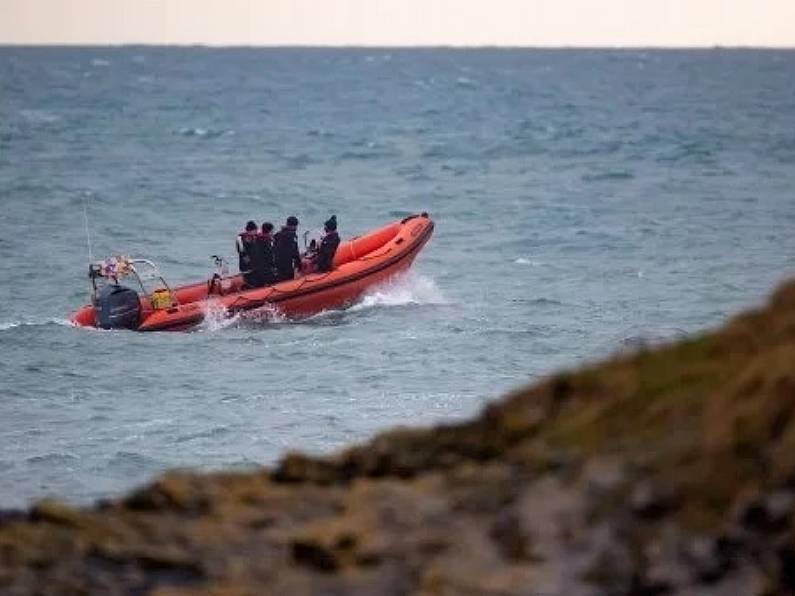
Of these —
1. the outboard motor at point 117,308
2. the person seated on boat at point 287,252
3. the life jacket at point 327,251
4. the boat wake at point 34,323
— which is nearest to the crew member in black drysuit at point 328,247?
the life jacket at point 327,251

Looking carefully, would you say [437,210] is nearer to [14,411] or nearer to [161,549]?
[14,411]

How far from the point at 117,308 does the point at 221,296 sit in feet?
4.30

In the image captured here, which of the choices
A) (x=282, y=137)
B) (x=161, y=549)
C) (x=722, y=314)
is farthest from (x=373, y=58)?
(x=161, y=549)

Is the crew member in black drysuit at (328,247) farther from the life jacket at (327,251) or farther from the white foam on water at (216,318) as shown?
the white foam on water at (216,318)

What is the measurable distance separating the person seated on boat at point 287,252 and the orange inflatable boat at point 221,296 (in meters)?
0.16

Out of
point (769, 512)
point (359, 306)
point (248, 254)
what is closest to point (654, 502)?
point (769, 512)

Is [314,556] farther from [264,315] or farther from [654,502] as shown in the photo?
[264,315]

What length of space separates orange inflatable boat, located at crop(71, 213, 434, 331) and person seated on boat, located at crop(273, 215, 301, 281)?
0.16 metres

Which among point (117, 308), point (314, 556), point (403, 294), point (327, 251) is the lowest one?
point (403, 294)

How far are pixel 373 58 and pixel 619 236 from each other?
154 m

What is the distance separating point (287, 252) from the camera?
2738 centimetres

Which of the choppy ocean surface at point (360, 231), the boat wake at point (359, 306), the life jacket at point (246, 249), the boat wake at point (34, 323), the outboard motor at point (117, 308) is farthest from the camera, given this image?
the boat wake at point (34, 323)

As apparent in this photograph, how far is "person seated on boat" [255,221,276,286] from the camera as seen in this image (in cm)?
2669

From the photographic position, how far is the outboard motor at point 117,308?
27109 mm
